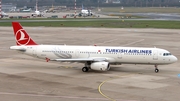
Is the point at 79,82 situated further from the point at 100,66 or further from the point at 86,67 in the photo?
the point at 86,67

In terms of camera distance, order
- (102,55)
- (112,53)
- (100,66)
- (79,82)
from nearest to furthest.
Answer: (79,82)
(100,66)
(112,53)
(102,55)

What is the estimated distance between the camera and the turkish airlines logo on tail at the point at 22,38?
56.6m

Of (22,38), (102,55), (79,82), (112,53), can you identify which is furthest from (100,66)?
(22,38)

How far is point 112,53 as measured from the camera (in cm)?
5278

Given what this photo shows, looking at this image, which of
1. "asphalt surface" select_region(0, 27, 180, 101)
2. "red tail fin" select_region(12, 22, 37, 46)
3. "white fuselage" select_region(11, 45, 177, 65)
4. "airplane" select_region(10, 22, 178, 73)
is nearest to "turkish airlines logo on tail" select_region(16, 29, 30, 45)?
"red tail fin" select_region(12, 22, 37, 46)

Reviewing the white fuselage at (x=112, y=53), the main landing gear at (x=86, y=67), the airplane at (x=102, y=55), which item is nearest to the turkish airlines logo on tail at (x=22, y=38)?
the airplane at (x=102, y=55)

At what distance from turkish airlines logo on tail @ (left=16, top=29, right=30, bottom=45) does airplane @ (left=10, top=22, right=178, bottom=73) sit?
98 cm

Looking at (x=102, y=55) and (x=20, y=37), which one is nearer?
(x=102, y=55)

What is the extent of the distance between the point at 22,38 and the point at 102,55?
1318cm

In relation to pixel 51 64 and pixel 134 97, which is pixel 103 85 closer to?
pixel 134 97

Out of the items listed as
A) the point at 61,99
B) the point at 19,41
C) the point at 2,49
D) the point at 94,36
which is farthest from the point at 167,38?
the point at 61,99

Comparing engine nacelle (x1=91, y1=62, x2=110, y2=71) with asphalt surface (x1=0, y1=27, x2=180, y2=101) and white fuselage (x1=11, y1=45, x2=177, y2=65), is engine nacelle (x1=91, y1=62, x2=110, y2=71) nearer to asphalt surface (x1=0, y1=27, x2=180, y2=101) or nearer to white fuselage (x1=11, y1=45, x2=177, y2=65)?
asphalt surface (x1=0, y1=27, x2=180, y2=101)

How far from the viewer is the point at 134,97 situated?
3762 centimetres

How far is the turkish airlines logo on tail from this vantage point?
56.6m
